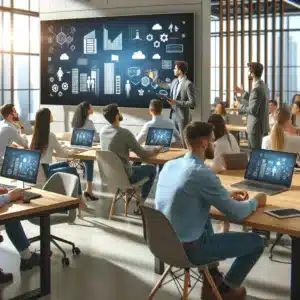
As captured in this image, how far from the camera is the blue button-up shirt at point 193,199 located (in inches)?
127

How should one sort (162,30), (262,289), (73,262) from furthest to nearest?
(162,30), (73,262), (262,289)

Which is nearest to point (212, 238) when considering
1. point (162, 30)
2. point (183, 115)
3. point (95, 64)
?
point (183, 115)

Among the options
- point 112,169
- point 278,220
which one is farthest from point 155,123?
point 278,220

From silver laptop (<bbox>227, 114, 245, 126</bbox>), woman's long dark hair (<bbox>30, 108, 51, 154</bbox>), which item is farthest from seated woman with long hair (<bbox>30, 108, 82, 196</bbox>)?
silver laptop (<bbox>227, 114, 245, 126</bbox>)

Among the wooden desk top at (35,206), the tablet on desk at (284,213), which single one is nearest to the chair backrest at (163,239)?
the tablet on desk at (284,213)

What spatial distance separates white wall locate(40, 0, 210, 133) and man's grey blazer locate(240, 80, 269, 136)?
1.59m

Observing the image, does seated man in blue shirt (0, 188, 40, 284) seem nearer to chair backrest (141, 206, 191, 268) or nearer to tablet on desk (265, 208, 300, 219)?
chair backrest (141, 206, 191, 268)

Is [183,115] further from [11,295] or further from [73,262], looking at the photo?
[11,295]

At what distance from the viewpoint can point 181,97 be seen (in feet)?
27.0

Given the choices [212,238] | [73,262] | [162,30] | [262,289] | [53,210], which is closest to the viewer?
[212,238]

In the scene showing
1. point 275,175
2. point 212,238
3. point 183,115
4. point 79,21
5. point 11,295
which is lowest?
point 11,295

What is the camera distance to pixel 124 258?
4871 mm

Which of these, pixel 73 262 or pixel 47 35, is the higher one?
pixel 47 35

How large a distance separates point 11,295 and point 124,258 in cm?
116
